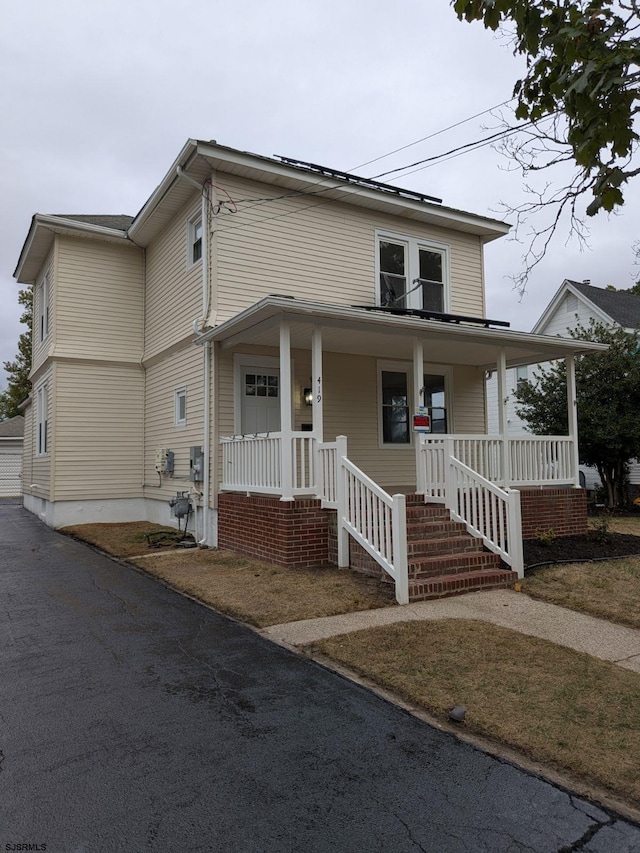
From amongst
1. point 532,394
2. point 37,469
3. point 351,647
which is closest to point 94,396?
point 37,469

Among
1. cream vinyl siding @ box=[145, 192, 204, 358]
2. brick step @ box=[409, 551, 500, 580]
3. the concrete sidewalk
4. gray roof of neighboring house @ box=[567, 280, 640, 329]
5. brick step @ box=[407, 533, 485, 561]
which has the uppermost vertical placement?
gray roof of neighboring house @ box=[567, 280, 640, 329]

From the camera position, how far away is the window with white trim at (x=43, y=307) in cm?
1512

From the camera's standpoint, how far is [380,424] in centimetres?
1211

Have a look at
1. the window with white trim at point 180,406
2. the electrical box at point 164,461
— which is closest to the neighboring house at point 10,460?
the electrical box at point 164,461

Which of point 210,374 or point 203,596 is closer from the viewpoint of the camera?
point 203,596

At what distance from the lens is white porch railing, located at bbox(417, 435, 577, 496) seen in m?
9.03

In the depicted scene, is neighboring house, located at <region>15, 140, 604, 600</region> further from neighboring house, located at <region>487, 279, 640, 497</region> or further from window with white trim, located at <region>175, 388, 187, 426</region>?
neighboring house, located at <region>487, 279, 640, 497</region>

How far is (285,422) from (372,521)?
1.93 m

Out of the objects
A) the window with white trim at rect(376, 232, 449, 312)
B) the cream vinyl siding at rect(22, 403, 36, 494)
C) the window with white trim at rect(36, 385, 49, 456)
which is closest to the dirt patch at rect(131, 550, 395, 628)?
the window with white trim at rect(376, 232, 449, 312)

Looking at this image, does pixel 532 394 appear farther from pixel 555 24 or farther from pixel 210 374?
pixel 555 24

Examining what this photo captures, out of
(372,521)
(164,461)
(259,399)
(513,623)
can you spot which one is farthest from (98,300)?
(513,623)

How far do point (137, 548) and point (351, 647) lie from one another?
246 inches

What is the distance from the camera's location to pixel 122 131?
20.6m

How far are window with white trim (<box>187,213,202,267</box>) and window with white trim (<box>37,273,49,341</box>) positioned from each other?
208 inches
